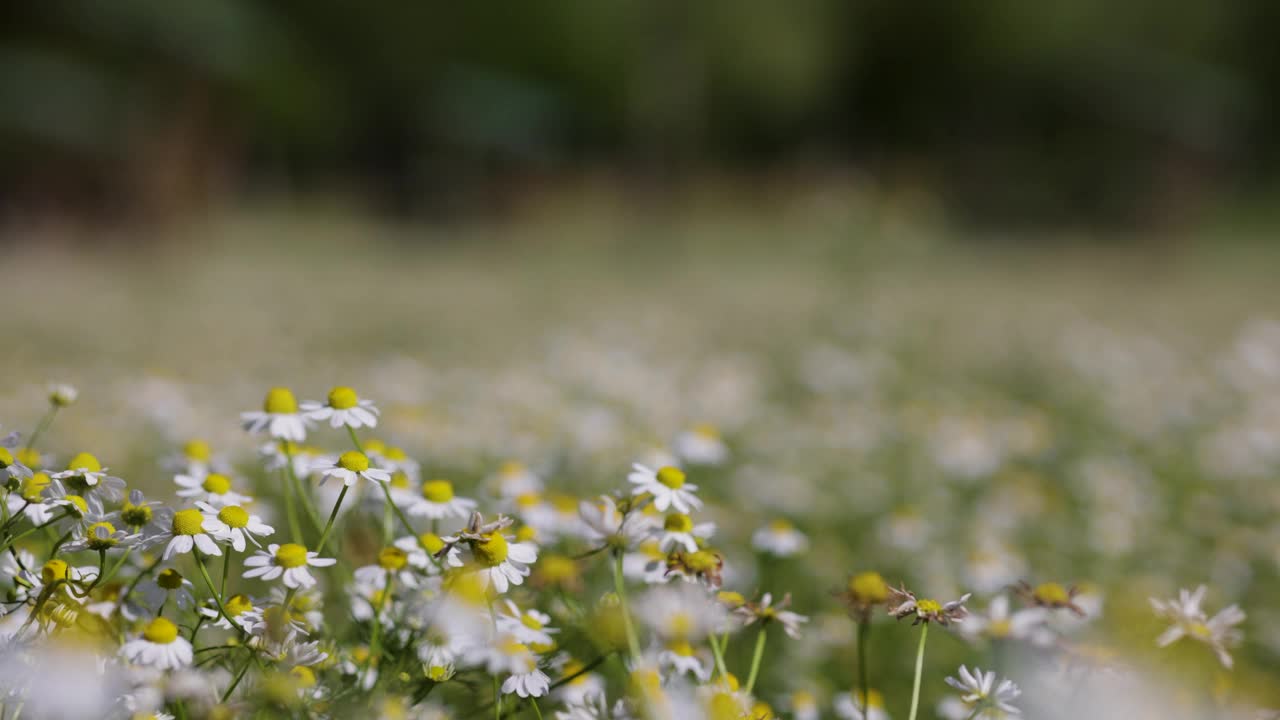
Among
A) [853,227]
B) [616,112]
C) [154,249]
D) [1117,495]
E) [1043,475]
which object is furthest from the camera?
[616,112]

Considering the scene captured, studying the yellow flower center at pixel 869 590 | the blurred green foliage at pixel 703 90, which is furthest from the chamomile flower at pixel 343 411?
the blurred green foliage at pixel 703 90

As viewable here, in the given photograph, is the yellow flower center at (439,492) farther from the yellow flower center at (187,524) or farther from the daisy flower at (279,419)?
the yellow flower center at (187,524)

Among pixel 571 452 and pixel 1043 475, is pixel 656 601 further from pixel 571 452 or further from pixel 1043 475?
pixel 1043 475

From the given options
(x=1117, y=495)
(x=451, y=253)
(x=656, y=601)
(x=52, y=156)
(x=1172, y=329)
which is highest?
(x=656, y=601)

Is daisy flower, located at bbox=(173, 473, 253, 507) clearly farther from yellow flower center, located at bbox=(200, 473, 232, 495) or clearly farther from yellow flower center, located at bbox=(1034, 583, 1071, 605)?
yellow flower center, located at bbox=(1034, 583, 1071, 605)

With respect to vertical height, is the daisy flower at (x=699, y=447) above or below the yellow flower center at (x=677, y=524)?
below

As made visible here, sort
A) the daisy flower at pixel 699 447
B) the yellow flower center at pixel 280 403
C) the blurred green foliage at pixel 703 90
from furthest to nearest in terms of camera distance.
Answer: the blurred green foliage at pixel 703 90, the daisy flower at pixel 699 447, the yellow flower center at pixel 280 403

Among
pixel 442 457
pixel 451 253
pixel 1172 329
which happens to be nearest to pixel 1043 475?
pixel 442 457

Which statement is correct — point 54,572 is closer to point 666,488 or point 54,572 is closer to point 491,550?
point 491,550
